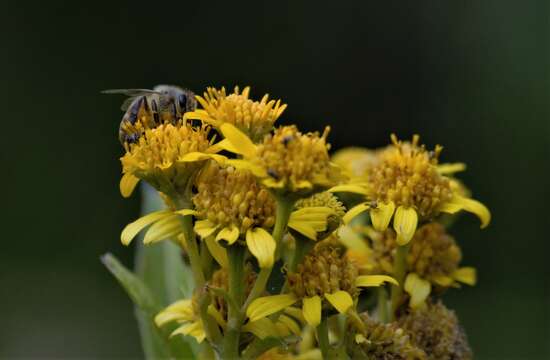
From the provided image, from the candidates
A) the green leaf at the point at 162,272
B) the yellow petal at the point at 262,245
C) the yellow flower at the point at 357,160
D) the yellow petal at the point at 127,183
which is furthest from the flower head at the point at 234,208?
the yellow flower at the point at 357,160

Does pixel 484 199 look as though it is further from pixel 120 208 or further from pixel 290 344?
pixel 290 344

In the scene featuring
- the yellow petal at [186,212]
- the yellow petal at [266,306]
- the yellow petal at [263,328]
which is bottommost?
the yellow petal at [263,328]

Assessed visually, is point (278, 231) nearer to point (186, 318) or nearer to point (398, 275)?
point (186, 318)

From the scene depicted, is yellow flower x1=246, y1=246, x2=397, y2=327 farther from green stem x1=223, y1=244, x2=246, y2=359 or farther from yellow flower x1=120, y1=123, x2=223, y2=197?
yellow flower x1=120, y1=123, x2=223, y2=197

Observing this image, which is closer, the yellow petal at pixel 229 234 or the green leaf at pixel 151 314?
the yellow petal at pixel 229 234

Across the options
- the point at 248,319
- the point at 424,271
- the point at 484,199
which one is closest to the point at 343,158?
the point at 424,271

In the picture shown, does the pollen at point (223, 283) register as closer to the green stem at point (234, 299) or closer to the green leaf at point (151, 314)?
the green stem at point (234, 299)
